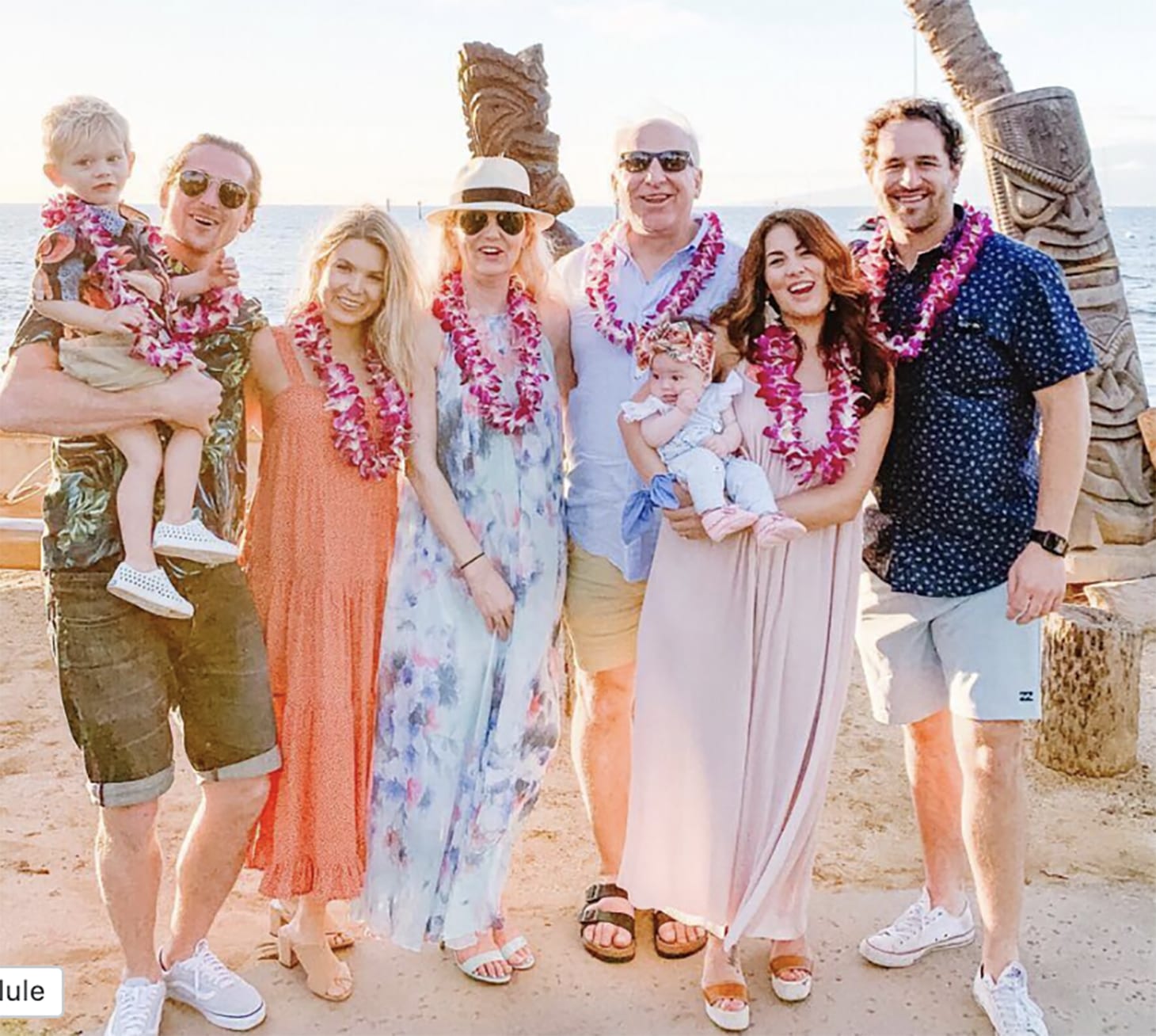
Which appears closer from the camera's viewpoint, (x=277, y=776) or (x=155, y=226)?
(x=155, y=226)

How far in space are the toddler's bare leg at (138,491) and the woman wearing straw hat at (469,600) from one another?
653 mm

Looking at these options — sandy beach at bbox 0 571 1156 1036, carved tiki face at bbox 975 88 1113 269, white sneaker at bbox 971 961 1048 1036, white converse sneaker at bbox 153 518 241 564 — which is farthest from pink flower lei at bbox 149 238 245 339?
carved tiki face at bbox 975 88 1113 269

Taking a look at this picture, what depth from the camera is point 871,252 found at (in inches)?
122

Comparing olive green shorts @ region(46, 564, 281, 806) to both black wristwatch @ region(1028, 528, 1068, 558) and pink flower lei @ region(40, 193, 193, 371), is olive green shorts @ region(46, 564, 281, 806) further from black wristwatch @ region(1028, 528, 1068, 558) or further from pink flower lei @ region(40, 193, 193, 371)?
black wristwatch @ region(1028, 528, 1068, 558)

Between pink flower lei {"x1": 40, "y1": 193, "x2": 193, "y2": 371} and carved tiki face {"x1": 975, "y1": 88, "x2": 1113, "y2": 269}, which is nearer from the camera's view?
pink flower lei {"x1": 40, "y1": 193, "x2": 193, "y2": 371}

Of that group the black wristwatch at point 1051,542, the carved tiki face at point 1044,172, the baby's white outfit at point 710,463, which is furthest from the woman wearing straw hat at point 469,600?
the carved tiki face at point 1044,172

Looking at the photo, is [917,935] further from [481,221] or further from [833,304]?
[481,221]

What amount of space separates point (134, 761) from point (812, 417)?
178cm

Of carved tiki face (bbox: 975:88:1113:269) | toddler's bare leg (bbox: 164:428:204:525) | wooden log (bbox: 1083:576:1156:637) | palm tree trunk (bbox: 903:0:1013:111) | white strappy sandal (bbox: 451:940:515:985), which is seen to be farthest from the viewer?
palm tree trunk (bbox: 903:0:1013:111)

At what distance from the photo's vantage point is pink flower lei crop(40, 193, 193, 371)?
2.55m

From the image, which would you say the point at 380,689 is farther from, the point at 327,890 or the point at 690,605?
the point at 690,605

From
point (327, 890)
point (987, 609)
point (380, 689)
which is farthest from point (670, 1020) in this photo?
point (987, 609)

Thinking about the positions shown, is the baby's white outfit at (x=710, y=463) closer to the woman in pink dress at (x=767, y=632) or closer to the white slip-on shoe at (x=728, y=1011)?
the woman in pink dress at (x=767, y=632)

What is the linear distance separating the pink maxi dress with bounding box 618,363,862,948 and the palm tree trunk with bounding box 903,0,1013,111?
4867 millimetres
